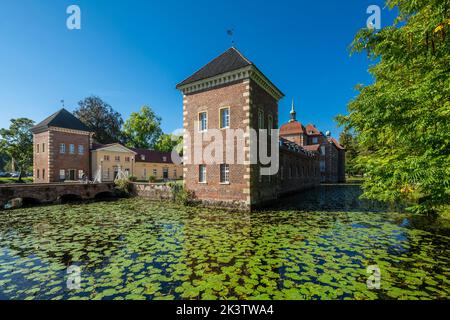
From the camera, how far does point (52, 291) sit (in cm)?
458

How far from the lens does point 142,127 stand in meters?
47.4

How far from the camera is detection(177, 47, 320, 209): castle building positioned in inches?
571

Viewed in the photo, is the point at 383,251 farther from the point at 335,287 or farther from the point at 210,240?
the point at 210,240

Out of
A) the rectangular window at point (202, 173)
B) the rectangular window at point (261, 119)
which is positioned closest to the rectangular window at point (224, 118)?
the rectangular window at point (261, 119)

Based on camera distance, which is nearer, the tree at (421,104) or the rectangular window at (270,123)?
the tree at (421,104)

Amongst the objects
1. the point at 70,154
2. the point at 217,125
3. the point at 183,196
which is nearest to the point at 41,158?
the point at 70,154

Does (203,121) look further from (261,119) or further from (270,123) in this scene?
(270,123)

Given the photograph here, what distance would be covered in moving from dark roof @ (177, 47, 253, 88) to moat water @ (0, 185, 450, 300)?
33.8 feet

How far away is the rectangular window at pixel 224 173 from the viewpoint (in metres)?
15.2

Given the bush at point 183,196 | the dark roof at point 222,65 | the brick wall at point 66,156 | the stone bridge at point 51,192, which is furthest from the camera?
the brick wall at point 66,156

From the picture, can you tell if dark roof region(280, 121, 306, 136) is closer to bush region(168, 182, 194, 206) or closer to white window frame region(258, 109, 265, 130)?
white window frame region(258, 109, 265, 130)

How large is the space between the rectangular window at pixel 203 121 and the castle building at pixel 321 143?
106 ft

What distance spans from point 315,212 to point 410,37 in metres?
10.1

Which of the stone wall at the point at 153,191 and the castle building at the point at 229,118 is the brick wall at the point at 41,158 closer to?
the stone wall at the point at 153,191
